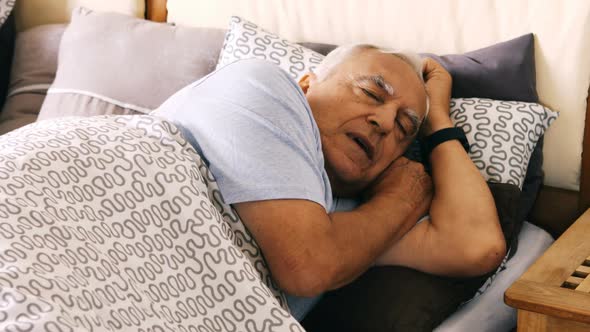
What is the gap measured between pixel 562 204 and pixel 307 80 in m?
0.72

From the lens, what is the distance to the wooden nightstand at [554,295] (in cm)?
137

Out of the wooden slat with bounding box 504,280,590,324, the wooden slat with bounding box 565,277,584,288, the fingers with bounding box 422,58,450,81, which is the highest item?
the fingers with bounding box 422,58,450,81

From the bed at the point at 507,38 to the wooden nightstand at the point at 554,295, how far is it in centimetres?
17

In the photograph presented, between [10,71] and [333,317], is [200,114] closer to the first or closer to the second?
[333,317]

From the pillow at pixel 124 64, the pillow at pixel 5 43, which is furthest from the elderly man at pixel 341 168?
the pillow at pixel 5 43

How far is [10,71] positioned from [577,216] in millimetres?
1776

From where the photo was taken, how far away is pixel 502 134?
71.1 inches

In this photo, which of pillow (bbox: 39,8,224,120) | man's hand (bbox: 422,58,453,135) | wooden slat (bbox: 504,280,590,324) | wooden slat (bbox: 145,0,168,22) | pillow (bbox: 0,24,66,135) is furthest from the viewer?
wooden slat (bbox: 145,0,168,22)

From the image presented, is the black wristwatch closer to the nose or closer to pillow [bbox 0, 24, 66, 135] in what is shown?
the nose

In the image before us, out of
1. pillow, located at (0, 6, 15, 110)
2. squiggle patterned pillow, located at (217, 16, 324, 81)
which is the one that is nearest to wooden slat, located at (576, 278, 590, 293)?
squiggle patterned pillow, located at (217, 16, 324, 81)

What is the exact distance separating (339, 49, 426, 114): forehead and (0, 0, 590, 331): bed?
0.31m

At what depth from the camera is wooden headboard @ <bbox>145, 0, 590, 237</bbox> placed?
76.8 inches

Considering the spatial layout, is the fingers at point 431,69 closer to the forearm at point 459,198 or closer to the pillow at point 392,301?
the forearm at point 459,198

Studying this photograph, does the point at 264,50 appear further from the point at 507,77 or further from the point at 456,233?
the point at 456,233
